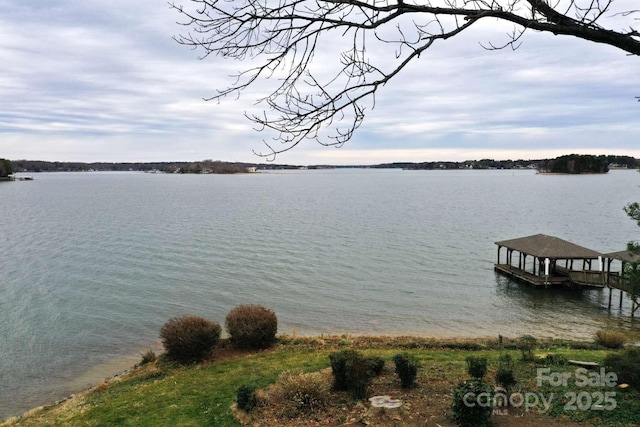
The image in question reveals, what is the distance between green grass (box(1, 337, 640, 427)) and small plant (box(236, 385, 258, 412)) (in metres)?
0.27

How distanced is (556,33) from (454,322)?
18.1 m

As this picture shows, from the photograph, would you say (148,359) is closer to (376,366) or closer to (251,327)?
(251,327)

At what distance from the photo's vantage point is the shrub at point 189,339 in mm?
13133

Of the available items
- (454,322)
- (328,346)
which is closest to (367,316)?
(454,322)

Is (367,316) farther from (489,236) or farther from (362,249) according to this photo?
(489,236)

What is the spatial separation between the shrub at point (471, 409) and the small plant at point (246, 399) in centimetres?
378

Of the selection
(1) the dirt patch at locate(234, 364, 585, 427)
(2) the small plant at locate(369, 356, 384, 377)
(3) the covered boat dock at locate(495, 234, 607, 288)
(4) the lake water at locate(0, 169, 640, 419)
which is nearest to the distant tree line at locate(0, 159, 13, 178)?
(4) the lake water at locate(0, 169, 640, 419)

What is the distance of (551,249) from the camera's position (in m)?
27.1

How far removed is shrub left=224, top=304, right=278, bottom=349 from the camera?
14.1 m

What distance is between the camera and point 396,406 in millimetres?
7156

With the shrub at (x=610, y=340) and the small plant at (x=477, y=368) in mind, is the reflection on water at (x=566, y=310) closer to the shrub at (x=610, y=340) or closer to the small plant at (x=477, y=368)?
the shrub at (x=610, y=340)

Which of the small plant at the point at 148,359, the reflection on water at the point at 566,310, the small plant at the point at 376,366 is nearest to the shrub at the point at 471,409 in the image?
the small plant at the point at 376,366

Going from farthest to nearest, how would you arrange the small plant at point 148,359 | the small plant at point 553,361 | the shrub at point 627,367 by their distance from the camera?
the small plant at point 148,359 < the small plant at point 553,361 < the shrub at point 627,367

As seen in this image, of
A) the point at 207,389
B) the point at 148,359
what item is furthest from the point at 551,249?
the point at 207,389
